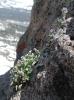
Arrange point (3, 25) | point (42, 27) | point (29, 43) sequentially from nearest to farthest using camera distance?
point (42, 27), point (29, 43), point (3, 25)

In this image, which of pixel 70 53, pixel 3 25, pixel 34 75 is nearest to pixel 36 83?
pixel 34 75

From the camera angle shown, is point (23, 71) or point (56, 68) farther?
point (23, 71)

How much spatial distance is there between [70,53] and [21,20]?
2603cm

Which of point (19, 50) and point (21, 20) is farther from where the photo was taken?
point (21, 20)

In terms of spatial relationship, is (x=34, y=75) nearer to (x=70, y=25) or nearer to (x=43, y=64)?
(x=43, y=64)

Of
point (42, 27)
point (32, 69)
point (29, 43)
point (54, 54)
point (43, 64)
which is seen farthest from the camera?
point (29, 43)

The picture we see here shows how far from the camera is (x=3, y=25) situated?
3259 cm

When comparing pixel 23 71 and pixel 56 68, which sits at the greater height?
pixel 56 68

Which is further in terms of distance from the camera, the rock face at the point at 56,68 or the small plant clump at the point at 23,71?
the small plant clump at the point at 23,71

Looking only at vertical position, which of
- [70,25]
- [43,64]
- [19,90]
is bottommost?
[19,90]

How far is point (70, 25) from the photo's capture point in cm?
1055

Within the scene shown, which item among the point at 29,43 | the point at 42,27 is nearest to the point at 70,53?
the point at 42,27

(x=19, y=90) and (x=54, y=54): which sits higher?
(x=54, y=54)

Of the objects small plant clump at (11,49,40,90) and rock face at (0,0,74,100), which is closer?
rock face at (0,0,74,100)
